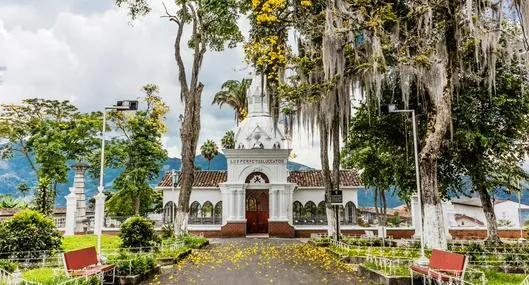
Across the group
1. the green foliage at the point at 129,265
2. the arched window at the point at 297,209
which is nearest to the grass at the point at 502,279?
the green foliage at the point at 129,265

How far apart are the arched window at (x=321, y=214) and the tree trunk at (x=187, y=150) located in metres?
12.9

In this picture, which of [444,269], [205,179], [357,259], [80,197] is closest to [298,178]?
[205,179]

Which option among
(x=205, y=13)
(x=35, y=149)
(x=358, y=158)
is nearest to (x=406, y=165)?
(x=358, y=158)

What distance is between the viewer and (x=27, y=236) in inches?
538

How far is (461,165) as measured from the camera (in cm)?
1650

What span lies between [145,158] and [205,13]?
16.5 metres

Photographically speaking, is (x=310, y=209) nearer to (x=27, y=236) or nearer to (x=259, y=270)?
Answer: (x=259, y=270)

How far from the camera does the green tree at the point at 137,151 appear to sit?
3169 centimetres

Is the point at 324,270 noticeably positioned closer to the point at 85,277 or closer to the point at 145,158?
the point at 85,277

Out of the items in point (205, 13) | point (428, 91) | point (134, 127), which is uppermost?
point (205, 13)

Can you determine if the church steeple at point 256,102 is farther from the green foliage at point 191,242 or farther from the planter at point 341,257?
the planter at point 341,257

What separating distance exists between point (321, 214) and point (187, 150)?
1483 cm

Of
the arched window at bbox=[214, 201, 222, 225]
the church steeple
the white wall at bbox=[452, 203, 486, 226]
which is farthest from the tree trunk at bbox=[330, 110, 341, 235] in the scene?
the white wall at bbox=[452, 203, 486, 226]

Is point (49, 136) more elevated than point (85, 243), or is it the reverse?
point (49, 136)
